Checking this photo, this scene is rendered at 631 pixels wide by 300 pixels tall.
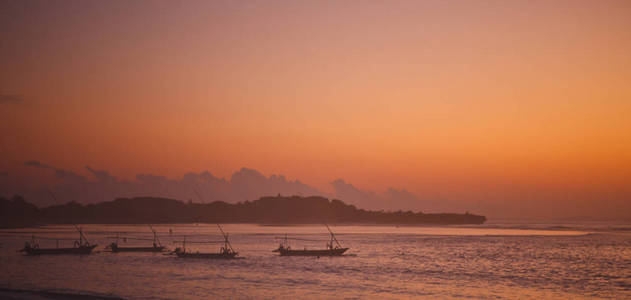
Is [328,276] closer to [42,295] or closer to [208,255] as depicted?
[208,255]

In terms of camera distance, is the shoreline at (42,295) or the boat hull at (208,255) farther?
the boat hull at (208,255)

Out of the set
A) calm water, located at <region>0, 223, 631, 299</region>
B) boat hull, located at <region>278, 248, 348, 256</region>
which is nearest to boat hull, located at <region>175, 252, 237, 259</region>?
calm water, located at <region>0, 223, 631, 299</region>

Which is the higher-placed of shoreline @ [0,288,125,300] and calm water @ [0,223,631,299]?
shoreline @ [0,288,125,300]

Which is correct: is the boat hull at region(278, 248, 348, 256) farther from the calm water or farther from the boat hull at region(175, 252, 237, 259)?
the boat hull at region(175, 252, 237, 259)

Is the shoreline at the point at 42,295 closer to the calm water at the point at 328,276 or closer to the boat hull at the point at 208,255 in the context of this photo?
the calm water at the point at 328,276

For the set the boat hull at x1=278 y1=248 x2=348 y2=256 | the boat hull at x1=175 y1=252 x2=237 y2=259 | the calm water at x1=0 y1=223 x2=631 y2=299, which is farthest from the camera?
the boat hull at x1=278 y1=248 x2=348 y2=256

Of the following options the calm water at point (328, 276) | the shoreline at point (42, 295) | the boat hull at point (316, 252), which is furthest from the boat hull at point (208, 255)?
the shoreline at point (42, 295)

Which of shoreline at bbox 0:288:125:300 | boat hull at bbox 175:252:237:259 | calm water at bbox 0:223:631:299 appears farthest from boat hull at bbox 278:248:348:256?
shoreline at bbox 0:288:125:300

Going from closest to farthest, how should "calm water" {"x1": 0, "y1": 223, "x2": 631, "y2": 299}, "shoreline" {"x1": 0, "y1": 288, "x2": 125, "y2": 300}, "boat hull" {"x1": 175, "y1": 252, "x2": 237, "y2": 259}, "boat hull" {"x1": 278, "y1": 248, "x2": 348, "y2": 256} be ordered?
"shoreline" {"x1": 0, "y1": 288, "x2": 125, "y2": 300}
"calm water" {"x1": 0, "y1": 223, "x2": 631, "y2": 299}
"boat hull" {"x1": 175, "y1": 252, "x2": 237, "y2": 259}
"boat hull" {"x1": 278, "y1": 248, "x2": 348, "y2": 256}

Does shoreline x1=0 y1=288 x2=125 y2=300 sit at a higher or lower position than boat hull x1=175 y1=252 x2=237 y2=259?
higher

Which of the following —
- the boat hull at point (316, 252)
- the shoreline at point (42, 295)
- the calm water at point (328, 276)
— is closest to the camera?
the shoreline at point (42, 295)

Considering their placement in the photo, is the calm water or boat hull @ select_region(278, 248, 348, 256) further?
boat hull @ select_region(278, 248, 348, 256)

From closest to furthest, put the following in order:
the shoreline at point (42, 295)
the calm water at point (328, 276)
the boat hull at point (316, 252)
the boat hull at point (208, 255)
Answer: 1. the shoreline at point (42, 295)
2. the calm water at point (328, 276)
3. the boat hull at point (208, 255)
4. the boat hull at point (316, 252)

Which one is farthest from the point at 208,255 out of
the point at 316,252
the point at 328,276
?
the point at 328,276
